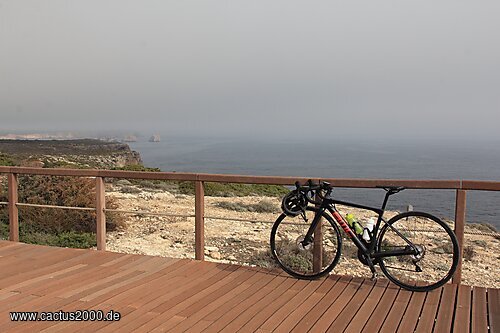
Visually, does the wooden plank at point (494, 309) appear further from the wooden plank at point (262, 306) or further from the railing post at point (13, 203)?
the railing post at point (13, 203)

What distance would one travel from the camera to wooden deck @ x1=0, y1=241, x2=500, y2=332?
9.34ft

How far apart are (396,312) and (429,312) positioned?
0.23 metres

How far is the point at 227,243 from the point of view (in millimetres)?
8422

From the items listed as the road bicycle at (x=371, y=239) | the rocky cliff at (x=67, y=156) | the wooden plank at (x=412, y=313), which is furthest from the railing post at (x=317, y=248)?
the rocky cliff at (x=67, y=156)

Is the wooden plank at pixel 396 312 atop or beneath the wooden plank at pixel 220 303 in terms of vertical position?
atop

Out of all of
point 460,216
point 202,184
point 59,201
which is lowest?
point 59,201

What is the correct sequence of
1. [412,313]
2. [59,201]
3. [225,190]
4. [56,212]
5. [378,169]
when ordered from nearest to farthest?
[412,313] < [56,212] < [59,201] < [225,190] < [378,169]

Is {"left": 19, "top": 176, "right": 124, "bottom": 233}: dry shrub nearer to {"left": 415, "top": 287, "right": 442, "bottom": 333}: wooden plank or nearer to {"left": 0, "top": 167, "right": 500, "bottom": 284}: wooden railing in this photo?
{"left": 0, "top": 167, "right": 500, "bottom": 284}: wooden railing

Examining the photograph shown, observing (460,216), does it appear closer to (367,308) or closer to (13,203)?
(367,308)

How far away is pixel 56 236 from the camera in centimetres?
752

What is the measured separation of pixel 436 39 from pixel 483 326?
23167mm

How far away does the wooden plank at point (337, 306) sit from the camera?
2830 mm

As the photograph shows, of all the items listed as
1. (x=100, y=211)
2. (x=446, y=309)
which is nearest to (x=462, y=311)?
(x=446, y=309)

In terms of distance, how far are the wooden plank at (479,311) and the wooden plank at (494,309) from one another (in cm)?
3
